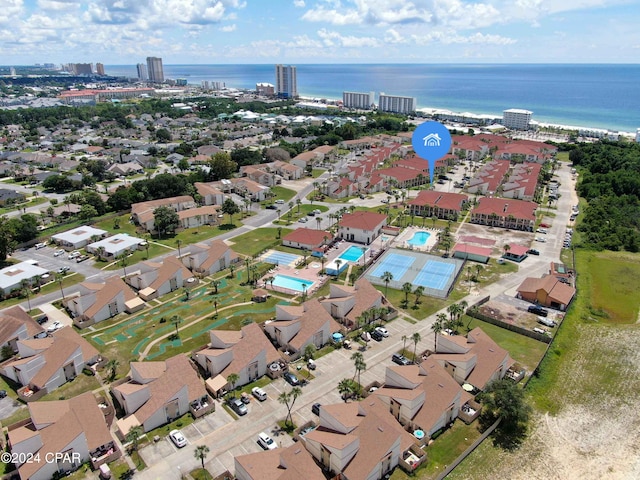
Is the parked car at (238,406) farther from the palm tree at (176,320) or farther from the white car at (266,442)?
the palm tree at (176,320)

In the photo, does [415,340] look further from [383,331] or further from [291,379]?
[291,379]

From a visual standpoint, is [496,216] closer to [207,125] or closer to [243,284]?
[243,284]

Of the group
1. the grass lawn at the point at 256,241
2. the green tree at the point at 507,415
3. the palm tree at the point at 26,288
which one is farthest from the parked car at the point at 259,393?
the palm tree at the point at 26,288

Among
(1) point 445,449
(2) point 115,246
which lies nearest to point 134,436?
(1) point 445,449

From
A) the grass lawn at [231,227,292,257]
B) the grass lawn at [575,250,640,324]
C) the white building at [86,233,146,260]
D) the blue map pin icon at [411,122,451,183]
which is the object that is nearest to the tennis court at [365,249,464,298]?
the grass lawn at [575,250,640,324]

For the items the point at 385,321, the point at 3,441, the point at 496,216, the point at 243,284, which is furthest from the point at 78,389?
the point at 496,216
